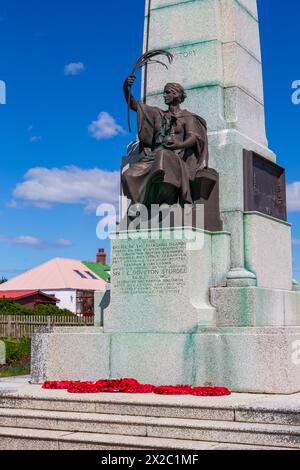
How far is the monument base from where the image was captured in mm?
9188

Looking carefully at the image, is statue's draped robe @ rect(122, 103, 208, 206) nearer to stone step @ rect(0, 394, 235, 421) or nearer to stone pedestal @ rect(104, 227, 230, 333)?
stone pedestal @ rect(104, 227, 230, 333)

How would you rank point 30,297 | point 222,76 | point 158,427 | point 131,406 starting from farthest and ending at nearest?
point 30,297
point 222,76
point 131,406
point 158,427

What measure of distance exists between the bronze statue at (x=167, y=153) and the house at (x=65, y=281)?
4370 cm

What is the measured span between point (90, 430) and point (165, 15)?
315 inches

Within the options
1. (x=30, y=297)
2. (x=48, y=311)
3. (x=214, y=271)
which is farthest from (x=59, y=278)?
(x=214, y=271)

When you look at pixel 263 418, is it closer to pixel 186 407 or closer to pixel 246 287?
pixel 186 407

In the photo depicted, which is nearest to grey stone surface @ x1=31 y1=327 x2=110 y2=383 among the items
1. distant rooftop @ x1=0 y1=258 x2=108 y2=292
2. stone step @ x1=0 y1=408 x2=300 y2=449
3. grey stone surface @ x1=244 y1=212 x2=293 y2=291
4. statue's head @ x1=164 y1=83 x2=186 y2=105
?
stone step @ x1=0 y1=408 x2=300 y2=449

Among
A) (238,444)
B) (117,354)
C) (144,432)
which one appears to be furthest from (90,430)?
(117,354)

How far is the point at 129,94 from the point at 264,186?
9.30 ft

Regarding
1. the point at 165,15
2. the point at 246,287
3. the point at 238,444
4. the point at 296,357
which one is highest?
the point at 165,15

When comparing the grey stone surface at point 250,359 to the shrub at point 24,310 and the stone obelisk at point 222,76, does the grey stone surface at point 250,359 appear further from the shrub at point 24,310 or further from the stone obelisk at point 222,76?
the shrub at point 24,310

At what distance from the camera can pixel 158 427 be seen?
7492 millimetres

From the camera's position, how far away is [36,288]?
199 ft

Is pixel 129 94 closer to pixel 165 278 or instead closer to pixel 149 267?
pixel 149 267
